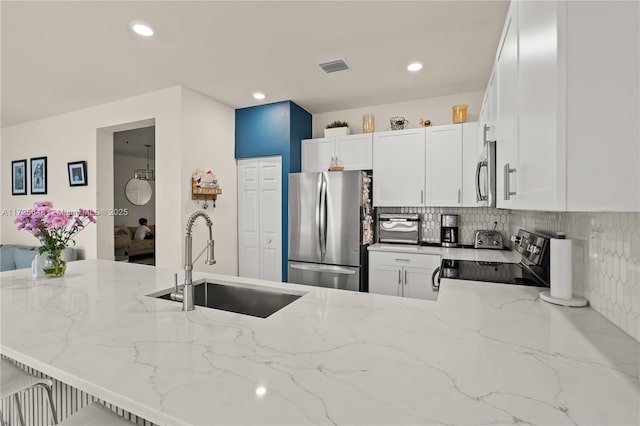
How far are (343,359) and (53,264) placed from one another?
1873mm

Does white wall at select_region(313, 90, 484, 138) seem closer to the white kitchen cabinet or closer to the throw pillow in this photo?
the white kitchen cabinet

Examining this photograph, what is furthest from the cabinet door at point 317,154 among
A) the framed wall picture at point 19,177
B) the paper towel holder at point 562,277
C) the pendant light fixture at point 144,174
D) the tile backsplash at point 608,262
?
the pendant light fixture at point 144,174

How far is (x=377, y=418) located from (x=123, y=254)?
22.9 ft

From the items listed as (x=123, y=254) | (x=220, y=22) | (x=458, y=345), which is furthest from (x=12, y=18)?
(x=123, y=254)

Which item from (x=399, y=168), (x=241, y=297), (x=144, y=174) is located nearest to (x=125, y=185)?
(x=144, y=174)

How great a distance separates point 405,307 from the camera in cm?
127

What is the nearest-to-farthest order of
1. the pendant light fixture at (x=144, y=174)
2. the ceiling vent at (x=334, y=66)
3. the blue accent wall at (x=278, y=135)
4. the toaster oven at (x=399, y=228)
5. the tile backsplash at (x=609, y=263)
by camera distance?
the tile backsplash at (x=609, y=263) → the ceiling vent at (x=334, y=66) → the toaster oven at (x=399, y=228) → the blue accent wall at (x=278, y=135) → the pendant light fixture at (x=144, y=174)

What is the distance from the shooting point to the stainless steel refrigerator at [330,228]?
3189mm

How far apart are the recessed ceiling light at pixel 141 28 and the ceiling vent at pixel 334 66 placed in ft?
4.38

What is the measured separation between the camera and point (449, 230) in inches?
135

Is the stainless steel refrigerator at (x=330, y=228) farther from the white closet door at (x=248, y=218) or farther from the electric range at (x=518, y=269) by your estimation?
the electric range at (x=518, y=269)

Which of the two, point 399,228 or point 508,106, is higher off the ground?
point 508,106

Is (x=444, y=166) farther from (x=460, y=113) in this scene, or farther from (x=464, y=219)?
(x=464, y=219)

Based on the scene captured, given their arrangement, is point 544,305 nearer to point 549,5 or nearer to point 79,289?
point 549,5
